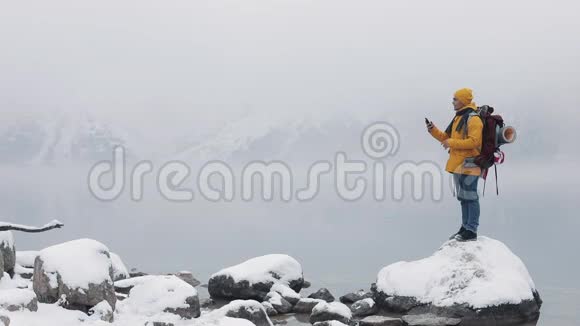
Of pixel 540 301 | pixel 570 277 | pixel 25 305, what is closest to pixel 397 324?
pixel 540 301

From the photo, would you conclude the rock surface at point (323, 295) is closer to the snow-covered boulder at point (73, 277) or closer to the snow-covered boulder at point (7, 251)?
the snow-covered boulder at point (73, 277)

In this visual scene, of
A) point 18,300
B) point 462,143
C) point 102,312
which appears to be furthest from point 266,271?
point 18,300

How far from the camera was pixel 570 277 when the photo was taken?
14938 mm

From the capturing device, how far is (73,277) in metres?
9.66

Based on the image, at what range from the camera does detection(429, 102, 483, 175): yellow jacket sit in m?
11.2

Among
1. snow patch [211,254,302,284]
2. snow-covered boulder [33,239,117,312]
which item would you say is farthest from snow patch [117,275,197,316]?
snow patch [211,254,302,284]

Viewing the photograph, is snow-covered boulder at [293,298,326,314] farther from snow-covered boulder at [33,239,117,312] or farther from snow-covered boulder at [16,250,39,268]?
snow-covered boulder at [16,250,39,268]

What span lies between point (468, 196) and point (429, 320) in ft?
8.05

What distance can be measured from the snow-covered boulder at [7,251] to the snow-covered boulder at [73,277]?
223cm

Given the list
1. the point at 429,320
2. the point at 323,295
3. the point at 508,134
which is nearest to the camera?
the point at 429,320

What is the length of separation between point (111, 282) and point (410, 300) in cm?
486

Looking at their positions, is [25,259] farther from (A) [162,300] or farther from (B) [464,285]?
(B) [464,285]

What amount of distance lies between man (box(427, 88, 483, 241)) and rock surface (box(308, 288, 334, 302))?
9.84 ft

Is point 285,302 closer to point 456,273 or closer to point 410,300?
point 410,300
